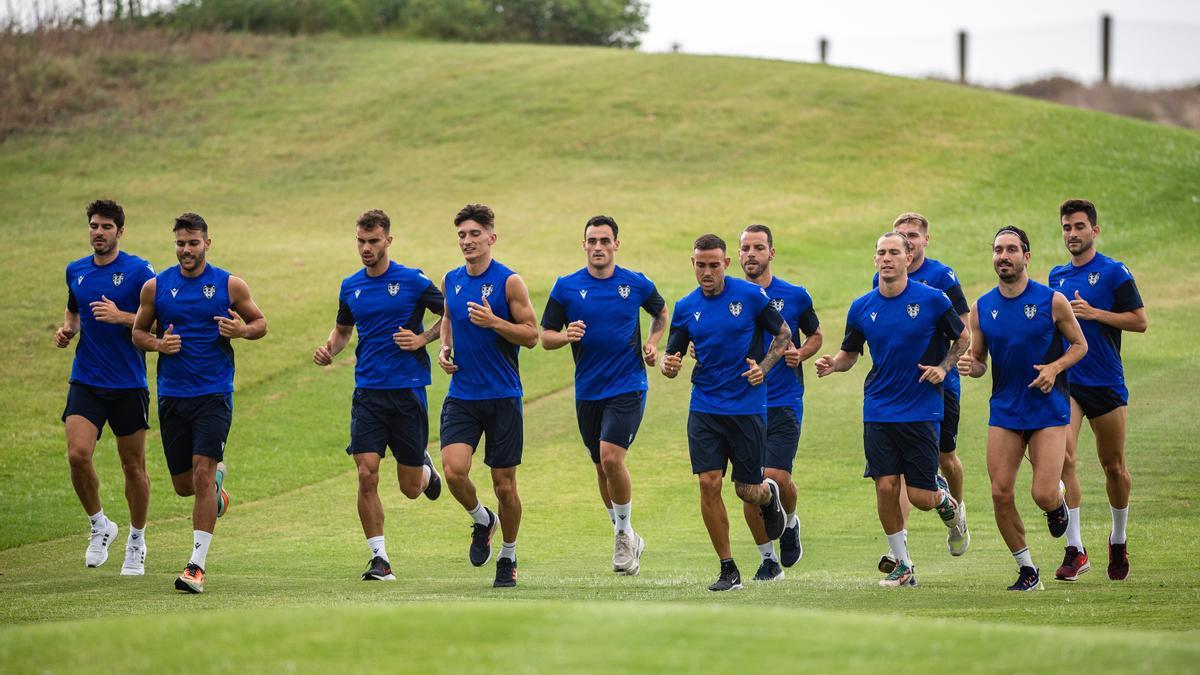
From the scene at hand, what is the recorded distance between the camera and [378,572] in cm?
1259

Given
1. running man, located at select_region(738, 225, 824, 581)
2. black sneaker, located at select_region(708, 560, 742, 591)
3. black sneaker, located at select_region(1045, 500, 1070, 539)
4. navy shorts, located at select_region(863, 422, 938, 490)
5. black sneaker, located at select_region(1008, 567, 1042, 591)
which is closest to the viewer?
black sneaker, located at select_region(1008, 567, 1042, 591)

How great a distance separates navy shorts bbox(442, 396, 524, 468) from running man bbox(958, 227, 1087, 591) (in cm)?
396

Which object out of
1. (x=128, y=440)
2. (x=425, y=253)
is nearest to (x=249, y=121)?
(x=425, y=253)

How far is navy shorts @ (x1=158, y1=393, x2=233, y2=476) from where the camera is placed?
1275cm

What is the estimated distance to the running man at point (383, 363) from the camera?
12828 millimetres

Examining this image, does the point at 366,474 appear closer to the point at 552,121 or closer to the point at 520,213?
the point at 520,213

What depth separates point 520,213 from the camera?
39969 millimetres

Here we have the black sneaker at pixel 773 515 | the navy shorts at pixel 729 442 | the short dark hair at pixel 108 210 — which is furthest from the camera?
the short dark hair at pixel 108 210

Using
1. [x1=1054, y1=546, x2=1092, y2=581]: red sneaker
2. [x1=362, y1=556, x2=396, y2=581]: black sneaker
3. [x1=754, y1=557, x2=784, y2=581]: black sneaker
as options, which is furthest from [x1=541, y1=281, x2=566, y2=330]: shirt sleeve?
[x1=1054, y1=546, x2=1092, y2=581]: red sneaker

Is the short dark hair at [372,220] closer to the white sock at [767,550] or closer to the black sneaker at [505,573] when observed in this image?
the black sneaker at [505,573]

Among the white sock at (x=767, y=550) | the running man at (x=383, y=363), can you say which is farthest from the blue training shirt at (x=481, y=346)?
the white sock at (x=767, y=550)

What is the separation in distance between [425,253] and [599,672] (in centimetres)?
2794

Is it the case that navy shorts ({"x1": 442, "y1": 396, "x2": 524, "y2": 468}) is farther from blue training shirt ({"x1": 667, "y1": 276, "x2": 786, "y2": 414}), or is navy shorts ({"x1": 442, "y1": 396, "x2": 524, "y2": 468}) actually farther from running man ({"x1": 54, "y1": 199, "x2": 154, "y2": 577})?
running man ({"x1": 54, "y1": 199, "x2": 154, "y2": 577})

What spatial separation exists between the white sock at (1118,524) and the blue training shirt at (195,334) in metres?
8.12
